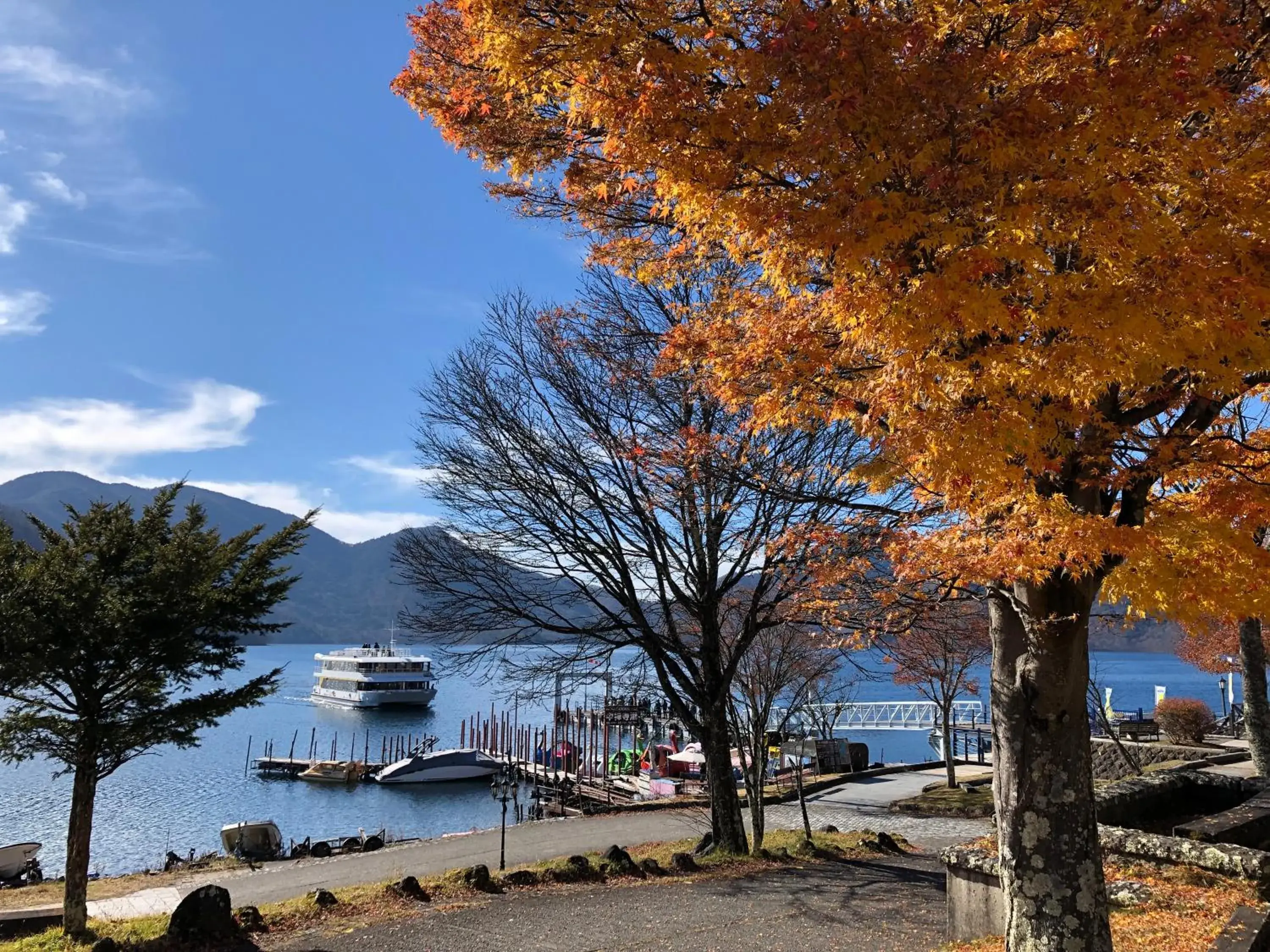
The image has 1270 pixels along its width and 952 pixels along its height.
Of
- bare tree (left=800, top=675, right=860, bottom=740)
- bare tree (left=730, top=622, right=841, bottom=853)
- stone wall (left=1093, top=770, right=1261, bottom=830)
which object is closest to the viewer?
stone wall (left=1093, top=770, right=1261, bottom=830)

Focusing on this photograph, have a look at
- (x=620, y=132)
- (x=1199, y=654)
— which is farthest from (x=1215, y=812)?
(x=1199, y=654)

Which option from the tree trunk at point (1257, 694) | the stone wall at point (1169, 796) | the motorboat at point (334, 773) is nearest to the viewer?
the stone wall at point (1169, 796)

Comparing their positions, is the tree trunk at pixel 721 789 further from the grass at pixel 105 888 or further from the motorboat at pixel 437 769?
the motorboat at pixel 437 769

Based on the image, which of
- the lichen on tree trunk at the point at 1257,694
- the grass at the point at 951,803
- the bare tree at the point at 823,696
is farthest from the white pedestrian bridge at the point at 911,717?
the lichen on tree trunk at the point at 1257,694

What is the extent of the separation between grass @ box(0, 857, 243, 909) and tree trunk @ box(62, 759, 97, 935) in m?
3.44

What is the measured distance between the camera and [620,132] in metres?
4.32

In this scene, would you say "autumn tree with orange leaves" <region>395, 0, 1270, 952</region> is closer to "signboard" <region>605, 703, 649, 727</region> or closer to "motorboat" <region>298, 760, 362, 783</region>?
"signboard" <region>605, 703, 649, 727</region>

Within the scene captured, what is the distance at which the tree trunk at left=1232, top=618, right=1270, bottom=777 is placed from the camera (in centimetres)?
1284

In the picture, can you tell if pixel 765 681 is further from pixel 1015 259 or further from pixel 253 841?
pixel 253 841

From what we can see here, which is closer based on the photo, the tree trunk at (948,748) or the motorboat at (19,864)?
the motorboat at (19,864)

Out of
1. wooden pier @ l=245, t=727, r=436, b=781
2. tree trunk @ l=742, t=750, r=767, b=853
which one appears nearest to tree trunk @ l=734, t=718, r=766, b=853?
tree trunk @ l=742, t=750, r=767, b=853

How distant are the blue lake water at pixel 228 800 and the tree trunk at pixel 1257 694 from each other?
596cm

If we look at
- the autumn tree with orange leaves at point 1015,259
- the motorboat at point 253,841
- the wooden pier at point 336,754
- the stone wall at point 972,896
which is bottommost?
the wooden pier at point 336,754

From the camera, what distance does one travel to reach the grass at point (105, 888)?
14.6 metres
